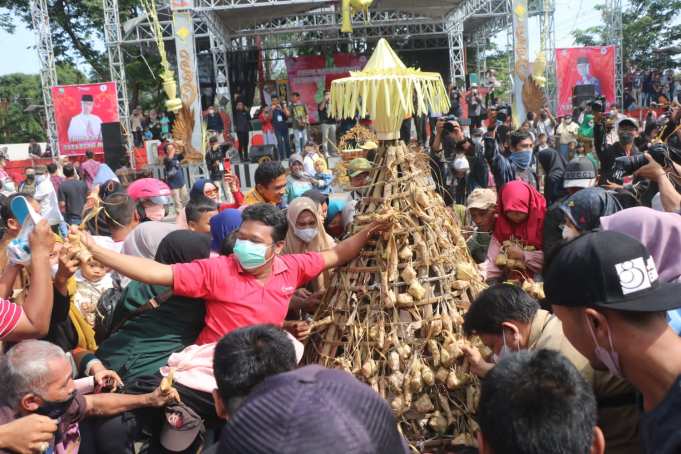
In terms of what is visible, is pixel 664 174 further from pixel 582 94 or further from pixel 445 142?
pixel 582 94

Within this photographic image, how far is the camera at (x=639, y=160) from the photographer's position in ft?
11.5

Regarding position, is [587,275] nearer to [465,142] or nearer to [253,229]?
[253,229]

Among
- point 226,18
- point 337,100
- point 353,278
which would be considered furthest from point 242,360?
point 226,18

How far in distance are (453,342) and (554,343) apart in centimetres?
45

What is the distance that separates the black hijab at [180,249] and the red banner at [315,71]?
20.5m

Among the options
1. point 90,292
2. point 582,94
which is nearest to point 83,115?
point 582,94

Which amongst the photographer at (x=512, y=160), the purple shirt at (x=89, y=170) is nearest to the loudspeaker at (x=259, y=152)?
the purple shirt at (x=89, y=170)

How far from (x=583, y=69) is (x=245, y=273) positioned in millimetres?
16890

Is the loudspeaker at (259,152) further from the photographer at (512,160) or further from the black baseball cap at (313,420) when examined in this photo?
the black baseball cap at (313,420)

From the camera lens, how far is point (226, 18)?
1847 centimetres

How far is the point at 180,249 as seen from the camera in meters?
3.01

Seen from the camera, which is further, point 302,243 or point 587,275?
point 302,243

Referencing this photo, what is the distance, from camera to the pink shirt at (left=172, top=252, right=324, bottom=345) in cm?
259

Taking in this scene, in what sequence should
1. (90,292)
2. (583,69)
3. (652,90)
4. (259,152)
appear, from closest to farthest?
(90,292) → (259,152) → (583,69) → (652,90)
